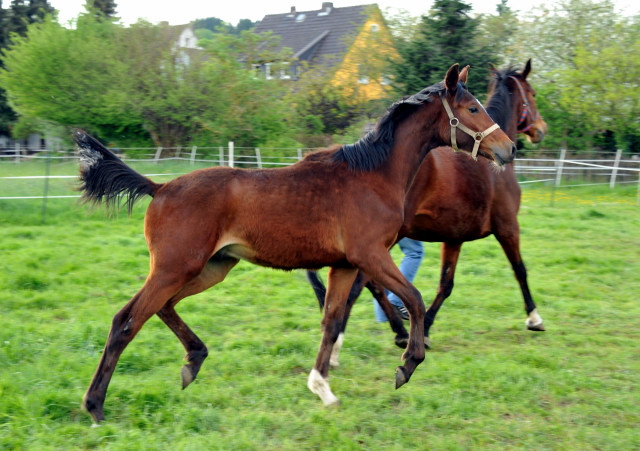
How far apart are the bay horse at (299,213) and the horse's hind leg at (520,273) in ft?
5.72

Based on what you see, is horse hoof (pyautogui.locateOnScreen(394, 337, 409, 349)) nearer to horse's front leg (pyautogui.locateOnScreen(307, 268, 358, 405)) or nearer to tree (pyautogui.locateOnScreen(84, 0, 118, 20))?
horse's front leg (pyautogui.locateOnScreen(307, 268, 358, 405))

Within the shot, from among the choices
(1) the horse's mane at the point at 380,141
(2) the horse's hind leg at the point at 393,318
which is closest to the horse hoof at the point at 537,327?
(2) the horse's hind leg at the point at 393,318

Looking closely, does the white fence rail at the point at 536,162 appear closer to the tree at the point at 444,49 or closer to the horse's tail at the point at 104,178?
the tree at the point at 444,49

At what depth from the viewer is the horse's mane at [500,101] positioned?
20.1 feet

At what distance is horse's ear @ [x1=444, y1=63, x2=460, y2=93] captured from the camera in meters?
4.16

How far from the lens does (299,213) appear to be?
3.98 meters

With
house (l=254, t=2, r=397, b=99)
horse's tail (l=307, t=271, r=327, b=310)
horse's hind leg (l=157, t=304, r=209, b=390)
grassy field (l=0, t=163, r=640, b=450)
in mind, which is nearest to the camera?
grassy field (l=0, t=163, r=640, b=450)

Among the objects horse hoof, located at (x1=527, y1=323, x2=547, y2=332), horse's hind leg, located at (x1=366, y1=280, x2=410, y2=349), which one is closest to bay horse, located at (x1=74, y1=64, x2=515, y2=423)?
horse's hind leg, located at (x1=366, y1=280, x2=410, y2=349)

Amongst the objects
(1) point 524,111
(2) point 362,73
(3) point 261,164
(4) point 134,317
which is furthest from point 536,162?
(4) point 134,317

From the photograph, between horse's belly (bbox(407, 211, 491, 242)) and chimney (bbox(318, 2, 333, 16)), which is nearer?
horse's belly (bbox(407, 211, 491, 242))

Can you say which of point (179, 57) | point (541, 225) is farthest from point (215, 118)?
point (541, 225)

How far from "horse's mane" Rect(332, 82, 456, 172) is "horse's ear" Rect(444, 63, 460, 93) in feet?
0.20

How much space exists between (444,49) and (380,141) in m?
14.3

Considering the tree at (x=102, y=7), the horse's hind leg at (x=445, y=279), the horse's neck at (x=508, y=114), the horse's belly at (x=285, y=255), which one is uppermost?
the tree at (x=102, y=7)
